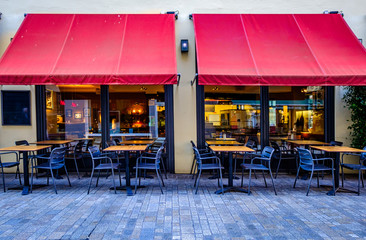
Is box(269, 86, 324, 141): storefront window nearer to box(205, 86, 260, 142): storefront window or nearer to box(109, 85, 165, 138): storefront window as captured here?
box(205, 86, 260, 142): storefront window

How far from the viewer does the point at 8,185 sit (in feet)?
19.4

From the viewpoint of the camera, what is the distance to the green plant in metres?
6.44

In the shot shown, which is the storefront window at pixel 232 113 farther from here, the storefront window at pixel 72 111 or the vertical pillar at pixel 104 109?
the storefront window at pixel 72 111

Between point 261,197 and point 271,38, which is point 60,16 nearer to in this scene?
point 271,38

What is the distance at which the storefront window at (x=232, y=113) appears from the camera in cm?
725

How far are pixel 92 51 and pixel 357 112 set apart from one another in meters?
6.86

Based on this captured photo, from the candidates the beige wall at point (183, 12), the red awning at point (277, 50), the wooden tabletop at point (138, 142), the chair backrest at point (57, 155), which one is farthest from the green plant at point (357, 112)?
the chair backrest at point (57, 155)

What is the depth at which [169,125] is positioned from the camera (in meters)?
7.02

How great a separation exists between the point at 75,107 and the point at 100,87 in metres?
1.40

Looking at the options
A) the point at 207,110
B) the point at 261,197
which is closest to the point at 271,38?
the point at 207,110

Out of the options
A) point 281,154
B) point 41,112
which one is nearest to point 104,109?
point 41,112

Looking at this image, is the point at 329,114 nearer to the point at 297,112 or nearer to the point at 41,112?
the point at 297,112

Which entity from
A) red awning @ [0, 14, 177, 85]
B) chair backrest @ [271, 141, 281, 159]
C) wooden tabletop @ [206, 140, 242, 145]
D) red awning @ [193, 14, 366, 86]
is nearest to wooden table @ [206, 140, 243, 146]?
wooden tabletop @ [206, 140, 242, 145]

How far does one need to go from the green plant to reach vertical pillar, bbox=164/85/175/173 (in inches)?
187
